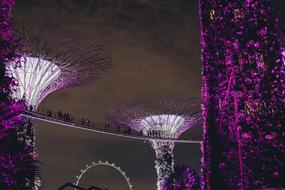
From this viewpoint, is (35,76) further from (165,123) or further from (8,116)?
(8,116)

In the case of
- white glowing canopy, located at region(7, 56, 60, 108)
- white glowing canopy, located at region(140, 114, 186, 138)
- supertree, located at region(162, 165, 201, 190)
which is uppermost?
white glowing canopy, located at region(7, 56, 60, 108)

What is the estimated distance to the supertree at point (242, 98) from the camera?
24.5 ft

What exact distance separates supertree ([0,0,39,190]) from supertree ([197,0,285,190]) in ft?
13.5

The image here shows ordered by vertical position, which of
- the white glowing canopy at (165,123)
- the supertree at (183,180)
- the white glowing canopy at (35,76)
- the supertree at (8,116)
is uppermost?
the white glowing canopy at (35,76)

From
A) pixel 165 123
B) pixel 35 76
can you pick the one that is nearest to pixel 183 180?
pixel 165 123

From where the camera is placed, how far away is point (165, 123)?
127ft

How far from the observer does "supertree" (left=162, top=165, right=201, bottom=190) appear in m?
28.6

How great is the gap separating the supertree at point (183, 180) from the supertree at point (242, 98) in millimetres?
21003

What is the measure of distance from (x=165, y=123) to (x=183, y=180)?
10.2 metres

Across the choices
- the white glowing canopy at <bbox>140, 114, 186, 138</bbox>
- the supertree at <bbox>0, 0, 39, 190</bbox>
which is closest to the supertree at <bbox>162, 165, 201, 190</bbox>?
the white glowing canopy at <bbox>140, 114, 186, 138</bbox>

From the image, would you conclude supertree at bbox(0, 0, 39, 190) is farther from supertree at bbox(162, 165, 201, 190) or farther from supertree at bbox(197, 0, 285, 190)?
supertree at bbox(162, 165, 201, 190)

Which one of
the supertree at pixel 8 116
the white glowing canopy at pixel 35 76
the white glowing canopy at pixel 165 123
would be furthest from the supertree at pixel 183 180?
the supertree at pixel 8 116

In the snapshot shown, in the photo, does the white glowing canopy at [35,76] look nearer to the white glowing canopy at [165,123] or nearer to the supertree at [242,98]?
the white glowing canopy at [165,123]

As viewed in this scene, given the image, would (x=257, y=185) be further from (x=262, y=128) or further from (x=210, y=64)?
(x=210, y=64)
